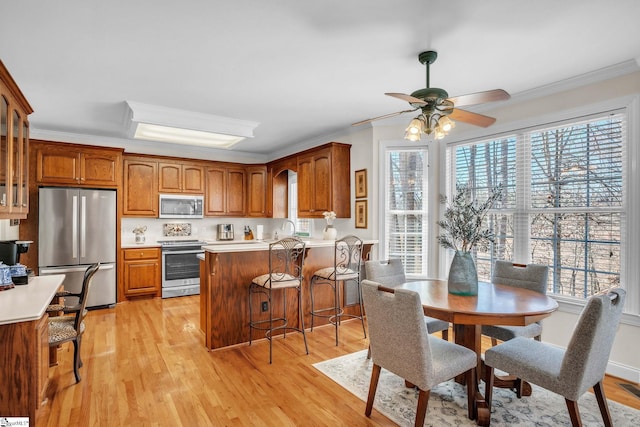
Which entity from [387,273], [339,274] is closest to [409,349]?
[387,273]

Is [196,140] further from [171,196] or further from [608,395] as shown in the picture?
[608,395]

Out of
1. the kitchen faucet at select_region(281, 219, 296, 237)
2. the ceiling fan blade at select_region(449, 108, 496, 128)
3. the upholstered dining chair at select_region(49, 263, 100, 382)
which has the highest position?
the ceiling fan blade at select_region(449, 108, 496, 128)

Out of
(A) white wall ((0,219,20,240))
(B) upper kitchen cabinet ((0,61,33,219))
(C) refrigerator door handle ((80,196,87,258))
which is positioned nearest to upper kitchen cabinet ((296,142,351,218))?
(C) refrigerator door handle ((80,196,87,258))

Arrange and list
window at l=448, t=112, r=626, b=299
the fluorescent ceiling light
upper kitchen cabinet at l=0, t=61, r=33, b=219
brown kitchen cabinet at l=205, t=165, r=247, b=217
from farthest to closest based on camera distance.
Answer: brown kitchen cabinet at l=205, t=165, r=247, b=217 < the fluorescent ceiling light < window at l=448, t=112, r=626, b=299 < upper kitchen cabinet at l=0, t=61, r=33, b=219

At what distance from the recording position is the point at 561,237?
10.7ft

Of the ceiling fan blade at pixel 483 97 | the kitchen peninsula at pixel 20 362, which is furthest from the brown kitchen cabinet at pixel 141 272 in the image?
the ceiling fan blade at pixel 483 97

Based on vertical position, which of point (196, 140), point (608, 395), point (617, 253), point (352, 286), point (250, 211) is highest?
point (196, 140)

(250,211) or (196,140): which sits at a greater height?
(196,140)

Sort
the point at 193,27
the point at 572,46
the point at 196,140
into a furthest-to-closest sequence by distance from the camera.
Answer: the point at 196,140
the point at 572,46
the point at 193,27

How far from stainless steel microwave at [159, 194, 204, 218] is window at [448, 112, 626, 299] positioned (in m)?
4.40

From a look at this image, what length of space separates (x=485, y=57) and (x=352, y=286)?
9.62 ft

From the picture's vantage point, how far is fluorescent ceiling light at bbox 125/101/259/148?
12.6 ft

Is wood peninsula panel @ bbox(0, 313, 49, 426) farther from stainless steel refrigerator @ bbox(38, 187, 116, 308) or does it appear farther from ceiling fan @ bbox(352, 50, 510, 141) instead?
stainless steel refrigerator @ bbox(38, 187, 116, 308)

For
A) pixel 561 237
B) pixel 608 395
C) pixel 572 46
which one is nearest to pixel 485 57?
pixel 572 46
